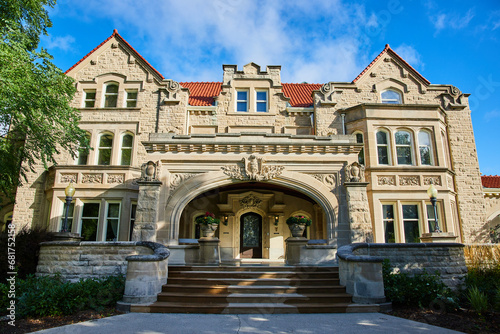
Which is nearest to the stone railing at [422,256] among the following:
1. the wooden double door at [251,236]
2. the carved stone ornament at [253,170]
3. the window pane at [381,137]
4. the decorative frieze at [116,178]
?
the carved stone ornament at [253,170]

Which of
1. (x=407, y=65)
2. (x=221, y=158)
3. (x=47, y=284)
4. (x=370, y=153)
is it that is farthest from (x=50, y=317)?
(x=407, y=65)

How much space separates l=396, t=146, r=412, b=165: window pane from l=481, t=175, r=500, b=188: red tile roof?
249 inches

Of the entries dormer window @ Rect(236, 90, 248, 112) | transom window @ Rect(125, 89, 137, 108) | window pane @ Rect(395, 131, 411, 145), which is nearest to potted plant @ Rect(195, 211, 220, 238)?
dormer window @ Rect(236, 90, 248, 112)

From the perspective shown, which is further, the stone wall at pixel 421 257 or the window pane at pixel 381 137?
the window pane at pixel 381 137

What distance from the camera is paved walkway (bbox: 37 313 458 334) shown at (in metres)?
5.95

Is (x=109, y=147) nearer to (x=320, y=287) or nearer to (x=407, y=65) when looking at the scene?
(x=320, y=287)

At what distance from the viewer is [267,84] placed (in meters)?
18.0

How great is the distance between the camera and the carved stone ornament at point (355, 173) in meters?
12.4

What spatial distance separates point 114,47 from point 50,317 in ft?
51.7

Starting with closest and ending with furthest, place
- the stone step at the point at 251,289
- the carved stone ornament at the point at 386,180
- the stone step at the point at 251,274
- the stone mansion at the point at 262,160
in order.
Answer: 1. the stone step at the point at 251,289
2. the stone step at the point at 251,274
3. the stone mansion at the point at 262,160
4. the carved stone ornament at the point at 386,180

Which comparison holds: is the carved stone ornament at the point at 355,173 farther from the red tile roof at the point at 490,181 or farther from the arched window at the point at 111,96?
the arched window at the point at 111,96

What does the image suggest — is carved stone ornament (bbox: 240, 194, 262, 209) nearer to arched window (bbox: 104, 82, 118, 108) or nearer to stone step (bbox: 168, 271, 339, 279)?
stone step (bbox: 168, 271, 339, 279)

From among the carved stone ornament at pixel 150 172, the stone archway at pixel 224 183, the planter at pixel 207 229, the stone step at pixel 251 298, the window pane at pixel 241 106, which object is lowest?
the stone step at pixel 251 298

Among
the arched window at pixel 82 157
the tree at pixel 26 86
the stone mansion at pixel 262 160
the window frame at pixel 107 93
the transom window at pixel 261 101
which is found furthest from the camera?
the transom window at pixel 261 101
